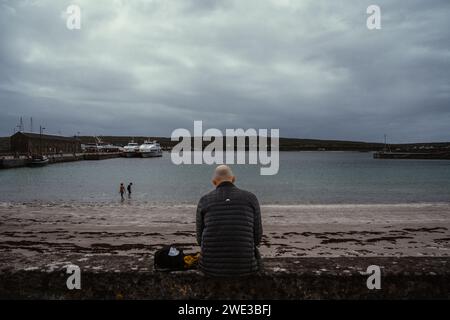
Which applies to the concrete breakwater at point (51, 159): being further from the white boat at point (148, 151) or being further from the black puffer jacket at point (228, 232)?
the black puffer jacket at point (228, 232)

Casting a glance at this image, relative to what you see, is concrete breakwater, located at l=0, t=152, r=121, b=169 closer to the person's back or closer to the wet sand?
the wet sand

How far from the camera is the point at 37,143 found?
104312 millimetres

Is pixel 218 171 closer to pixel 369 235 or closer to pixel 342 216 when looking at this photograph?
pixel 369 235

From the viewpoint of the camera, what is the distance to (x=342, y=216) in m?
20.8

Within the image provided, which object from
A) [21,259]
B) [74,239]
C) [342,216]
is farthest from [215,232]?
[342,216]

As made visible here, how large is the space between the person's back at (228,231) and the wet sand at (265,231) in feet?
20.8

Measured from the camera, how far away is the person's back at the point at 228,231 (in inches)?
118

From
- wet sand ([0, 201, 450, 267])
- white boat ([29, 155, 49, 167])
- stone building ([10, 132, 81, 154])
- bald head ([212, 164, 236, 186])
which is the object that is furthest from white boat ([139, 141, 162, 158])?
bald head ([212, 164, 236, 186])

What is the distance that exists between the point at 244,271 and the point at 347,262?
101 centimetres

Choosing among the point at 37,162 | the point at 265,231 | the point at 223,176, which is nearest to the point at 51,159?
the point at 37,162

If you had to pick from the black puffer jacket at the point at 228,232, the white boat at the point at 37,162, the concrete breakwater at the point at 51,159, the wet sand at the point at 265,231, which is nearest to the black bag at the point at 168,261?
the black puffer jacket at the point at 228,232

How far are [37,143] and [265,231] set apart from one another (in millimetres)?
104421

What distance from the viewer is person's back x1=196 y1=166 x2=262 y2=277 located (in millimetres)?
3008

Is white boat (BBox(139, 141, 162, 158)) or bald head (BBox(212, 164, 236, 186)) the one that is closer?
bald head (BBox(212, 164, 236, 186))
